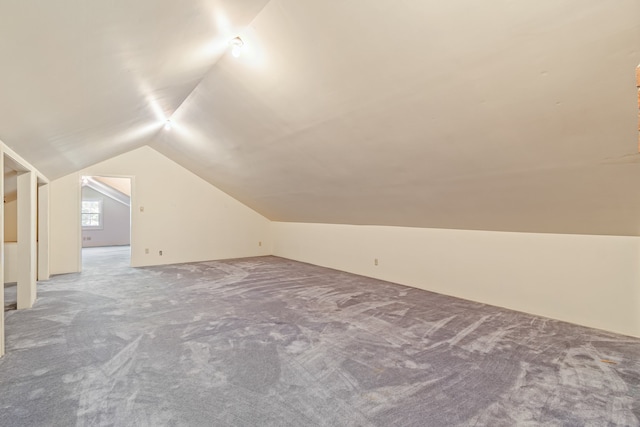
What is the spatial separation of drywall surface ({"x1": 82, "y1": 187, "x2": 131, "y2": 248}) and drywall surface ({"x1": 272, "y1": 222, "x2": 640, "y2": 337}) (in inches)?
310

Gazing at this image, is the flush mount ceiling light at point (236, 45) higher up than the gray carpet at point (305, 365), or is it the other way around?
the flush mount ceiling light at point (236, 45)

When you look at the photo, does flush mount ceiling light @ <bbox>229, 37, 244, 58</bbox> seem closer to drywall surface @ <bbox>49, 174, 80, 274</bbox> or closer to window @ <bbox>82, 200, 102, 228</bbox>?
drywall surface @ <bbox>49, 174, 80, 274</bbox>

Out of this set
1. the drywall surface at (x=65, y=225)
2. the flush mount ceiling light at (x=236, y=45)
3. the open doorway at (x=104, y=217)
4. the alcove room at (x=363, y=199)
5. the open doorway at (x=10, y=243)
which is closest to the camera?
the alcove room at (x=363, y=199)

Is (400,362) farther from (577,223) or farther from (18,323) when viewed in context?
(18,323)

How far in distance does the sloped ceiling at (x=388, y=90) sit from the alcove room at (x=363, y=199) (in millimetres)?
15

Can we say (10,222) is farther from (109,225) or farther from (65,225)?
(109,225)

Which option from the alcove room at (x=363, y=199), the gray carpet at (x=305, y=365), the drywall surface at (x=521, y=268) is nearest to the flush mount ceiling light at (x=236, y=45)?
the alcove room at (x=363, y=199)

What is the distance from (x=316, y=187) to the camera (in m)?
4.38

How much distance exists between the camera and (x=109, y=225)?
937cm

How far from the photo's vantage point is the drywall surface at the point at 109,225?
905cm

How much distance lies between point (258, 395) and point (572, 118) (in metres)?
2.45

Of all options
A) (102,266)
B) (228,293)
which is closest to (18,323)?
(228,293)

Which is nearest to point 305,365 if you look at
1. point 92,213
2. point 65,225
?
point 65,225

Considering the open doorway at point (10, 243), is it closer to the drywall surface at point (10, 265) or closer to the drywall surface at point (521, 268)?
the drywall surface at point (10, 265)
